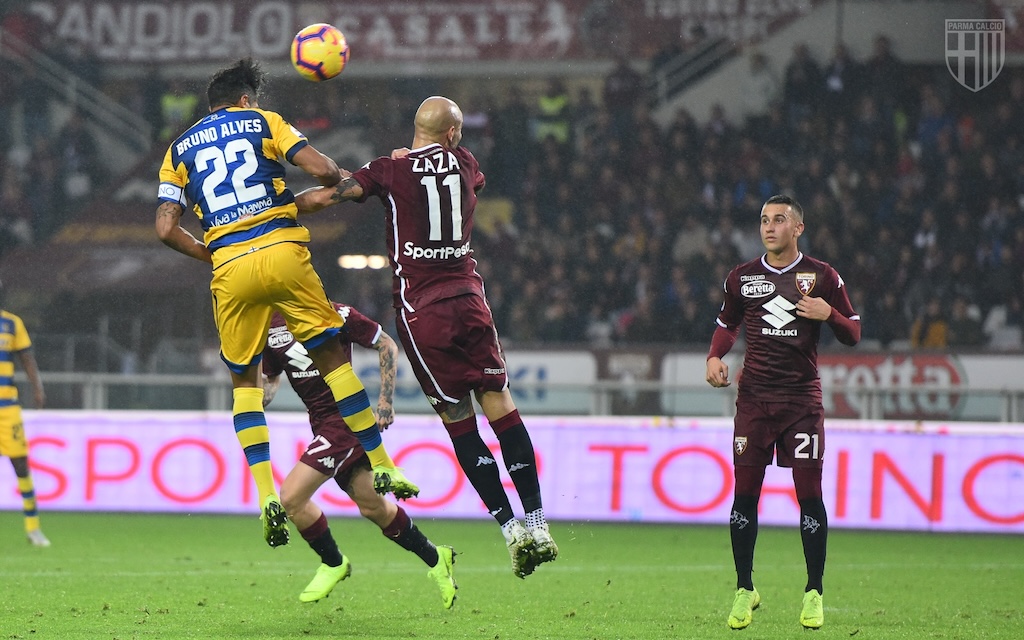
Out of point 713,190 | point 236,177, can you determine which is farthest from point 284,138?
point 713,190

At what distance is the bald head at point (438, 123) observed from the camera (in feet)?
19.2

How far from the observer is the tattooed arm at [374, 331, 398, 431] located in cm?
656

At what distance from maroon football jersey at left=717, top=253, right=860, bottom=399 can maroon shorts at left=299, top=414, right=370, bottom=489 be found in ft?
6.91

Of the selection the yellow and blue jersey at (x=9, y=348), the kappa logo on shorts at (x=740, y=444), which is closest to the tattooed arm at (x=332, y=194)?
the kappa logo on shorts at (x=740, y=444)

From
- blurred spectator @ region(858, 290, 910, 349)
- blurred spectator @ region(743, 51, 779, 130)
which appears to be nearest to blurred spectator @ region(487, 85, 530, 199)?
blurred spectator @ region(743, 51, 779, 130)

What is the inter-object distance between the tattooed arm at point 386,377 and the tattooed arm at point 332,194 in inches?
40.6

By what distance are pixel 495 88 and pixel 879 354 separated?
6.62 metres

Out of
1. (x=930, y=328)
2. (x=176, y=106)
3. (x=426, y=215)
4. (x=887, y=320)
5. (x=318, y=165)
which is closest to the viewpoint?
(x=318, y=165)

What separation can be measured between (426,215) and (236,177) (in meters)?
0.89

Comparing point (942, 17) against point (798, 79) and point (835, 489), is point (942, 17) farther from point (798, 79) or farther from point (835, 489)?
point (835, 489)

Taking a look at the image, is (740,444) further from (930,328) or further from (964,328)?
(930,328)

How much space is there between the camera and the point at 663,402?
470 inches

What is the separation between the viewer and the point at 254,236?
5.98 meters

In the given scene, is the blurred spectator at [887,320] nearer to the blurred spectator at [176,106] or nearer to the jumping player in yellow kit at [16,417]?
the jumping player in yellow kit at [16,417]
